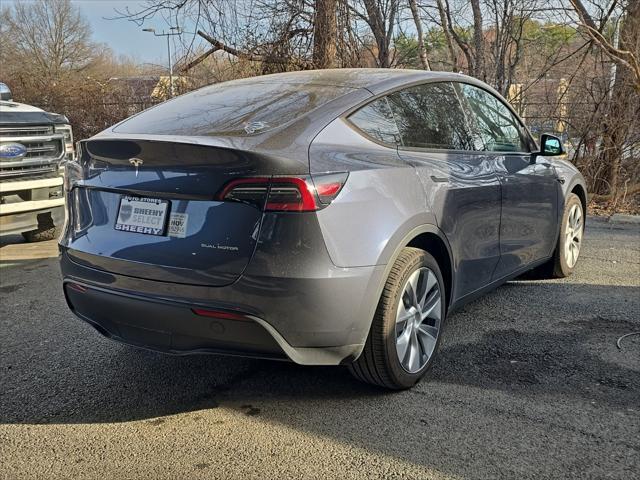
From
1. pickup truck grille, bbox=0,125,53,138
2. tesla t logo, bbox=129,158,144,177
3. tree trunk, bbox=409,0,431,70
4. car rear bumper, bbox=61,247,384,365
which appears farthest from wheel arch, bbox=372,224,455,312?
tree trunk, bbox=409,0,431,70

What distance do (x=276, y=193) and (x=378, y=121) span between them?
0.92 meters

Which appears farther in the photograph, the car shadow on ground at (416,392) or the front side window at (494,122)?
the front side window at (494,122)

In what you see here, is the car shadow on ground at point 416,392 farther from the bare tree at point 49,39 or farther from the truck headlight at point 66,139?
the bare tree at point 49,39

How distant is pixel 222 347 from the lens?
2.87 metres

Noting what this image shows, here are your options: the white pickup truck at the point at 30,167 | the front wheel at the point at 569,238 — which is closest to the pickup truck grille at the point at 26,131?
the white pickup truck at the point at 30,167

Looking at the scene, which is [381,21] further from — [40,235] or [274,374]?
[274,374]

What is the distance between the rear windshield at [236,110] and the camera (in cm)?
307

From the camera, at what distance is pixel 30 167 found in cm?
679

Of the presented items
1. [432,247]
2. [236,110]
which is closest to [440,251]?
[432,247]

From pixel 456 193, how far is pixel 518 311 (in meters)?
1.45

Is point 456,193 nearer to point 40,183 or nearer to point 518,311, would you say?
point 518,311

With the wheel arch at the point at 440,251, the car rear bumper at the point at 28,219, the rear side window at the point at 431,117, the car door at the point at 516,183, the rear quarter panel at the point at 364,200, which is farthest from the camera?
the car rear bumper at the point at 28,219

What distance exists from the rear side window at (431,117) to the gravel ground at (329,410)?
1271 mm

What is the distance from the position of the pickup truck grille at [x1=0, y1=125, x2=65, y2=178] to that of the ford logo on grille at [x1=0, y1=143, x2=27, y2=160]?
0.07 ft
